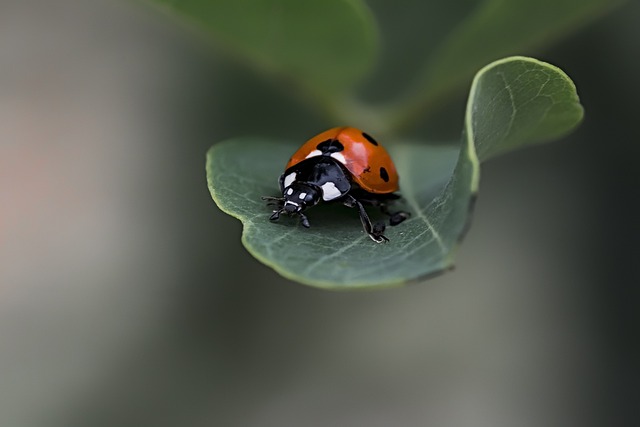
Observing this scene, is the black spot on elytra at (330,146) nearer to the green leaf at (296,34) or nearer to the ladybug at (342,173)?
the ladybug at (342,173)

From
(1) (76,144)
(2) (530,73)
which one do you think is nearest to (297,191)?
(2) (530,73)

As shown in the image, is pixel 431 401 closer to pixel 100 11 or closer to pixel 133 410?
pixel 133 410

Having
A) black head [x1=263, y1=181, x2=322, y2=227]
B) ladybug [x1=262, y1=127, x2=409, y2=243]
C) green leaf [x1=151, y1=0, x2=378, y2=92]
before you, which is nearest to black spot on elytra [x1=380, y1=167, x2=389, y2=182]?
ladybug [x1=262, y1=127, x2=409, y2=243]

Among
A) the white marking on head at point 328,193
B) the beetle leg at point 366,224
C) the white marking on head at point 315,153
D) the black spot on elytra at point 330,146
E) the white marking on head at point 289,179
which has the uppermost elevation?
the black spot on elytra at point 330,146

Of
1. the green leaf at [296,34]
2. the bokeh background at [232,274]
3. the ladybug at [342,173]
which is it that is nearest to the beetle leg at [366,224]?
the ladybug at [342,173]

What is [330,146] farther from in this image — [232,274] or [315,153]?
[232,274]

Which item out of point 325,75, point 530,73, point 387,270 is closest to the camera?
point 387,270
